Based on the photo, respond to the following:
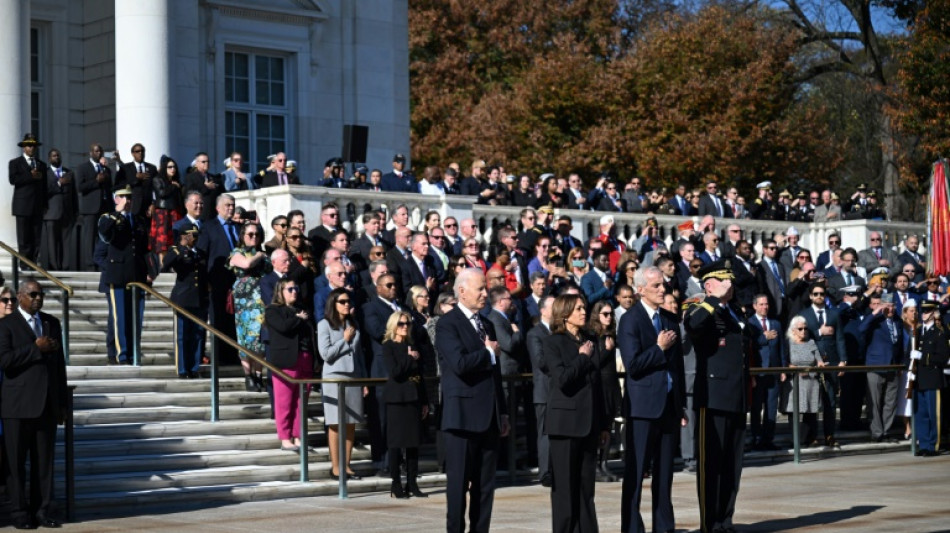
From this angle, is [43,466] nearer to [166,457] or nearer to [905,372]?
[166,457]

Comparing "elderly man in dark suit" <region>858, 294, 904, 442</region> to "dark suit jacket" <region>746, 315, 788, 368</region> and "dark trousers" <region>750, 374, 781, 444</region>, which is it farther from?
"dark trousers" <region>750, 374, 781, 444</region>

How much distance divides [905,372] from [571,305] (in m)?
11.8

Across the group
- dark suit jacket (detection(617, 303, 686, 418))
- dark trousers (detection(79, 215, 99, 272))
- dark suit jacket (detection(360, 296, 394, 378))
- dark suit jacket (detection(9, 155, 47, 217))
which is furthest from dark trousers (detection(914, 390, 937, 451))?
dark suit jacket (detection(9, 155, 47, 217))

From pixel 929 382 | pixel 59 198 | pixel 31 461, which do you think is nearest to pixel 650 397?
pixel 31 461

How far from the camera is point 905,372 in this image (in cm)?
2320

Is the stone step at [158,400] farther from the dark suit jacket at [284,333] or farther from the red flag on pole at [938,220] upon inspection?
the red flag on pole at [938,220]

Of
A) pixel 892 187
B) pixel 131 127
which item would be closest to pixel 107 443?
pixel 131 127

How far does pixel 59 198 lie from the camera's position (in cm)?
2375

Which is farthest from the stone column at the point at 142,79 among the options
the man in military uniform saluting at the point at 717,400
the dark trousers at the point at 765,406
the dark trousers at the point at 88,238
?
the man in military uniform saluting at the point at 717,400

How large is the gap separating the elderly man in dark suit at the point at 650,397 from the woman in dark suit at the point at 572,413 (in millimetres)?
549

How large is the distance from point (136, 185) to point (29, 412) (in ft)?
30.9

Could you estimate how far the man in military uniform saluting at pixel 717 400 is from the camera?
45.3ft

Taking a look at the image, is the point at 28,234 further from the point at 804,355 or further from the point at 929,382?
the point at 929,382

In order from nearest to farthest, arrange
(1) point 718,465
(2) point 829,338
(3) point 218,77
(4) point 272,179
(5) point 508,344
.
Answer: (1) point 718,465
(5) point 508,344
(2) point 829,338
(4) point 272,179
(3) point 218,77
